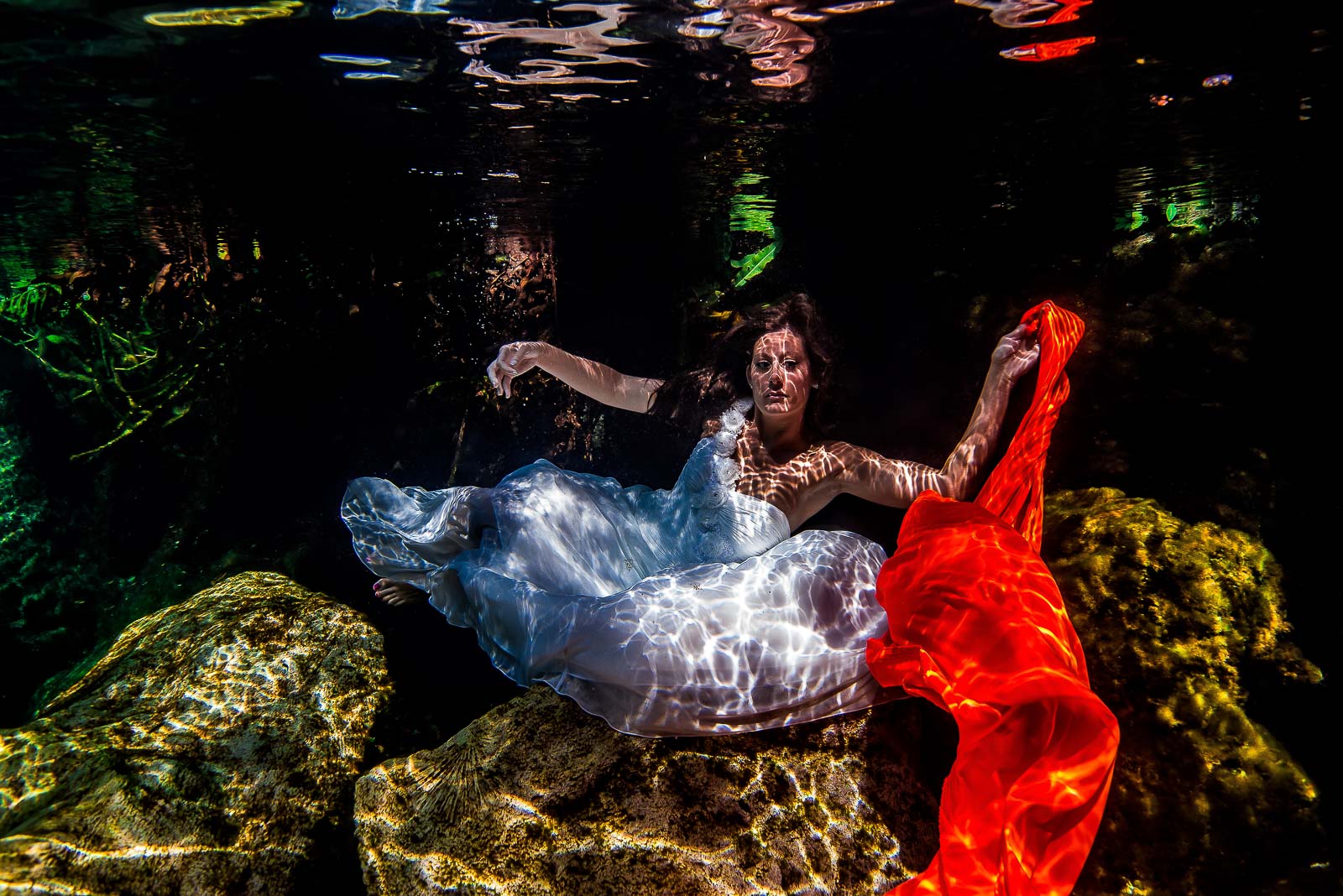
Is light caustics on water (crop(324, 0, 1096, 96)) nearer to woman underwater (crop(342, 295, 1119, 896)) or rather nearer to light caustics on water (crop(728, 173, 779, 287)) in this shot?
woman underwater (crop(342, 295, 1119, 896))

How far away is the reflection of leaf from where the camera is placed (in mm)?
8016

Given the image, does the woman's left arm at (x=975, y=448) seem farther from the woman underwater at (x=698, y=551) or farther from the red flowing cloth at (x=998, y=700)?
the red flowing cloth at (x=998, y=700)

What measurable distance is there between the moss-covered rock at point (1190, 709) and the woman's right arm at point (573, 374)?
379 cm

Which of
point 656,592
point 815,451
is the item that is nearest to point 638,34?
point 815,451

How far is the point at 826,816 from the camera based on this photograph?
285 centimetres

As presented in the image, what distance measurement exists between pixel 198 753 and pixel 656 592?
314 cm

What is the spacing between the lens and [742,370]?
16.3ft

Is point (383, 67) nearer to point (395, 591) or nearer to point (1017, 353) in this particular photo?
point (395, 591)

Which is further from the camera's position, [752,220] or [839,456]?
[752,220]

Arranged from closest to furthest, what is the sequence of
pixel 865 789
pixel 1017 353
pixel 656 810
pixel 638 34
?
pixel 656 810 < pixel 865 789 < pixel 1017 353 < pixel 638 34

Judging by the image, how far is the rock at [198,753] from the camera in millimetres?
2799

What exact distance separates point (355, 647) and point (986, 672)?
465cm

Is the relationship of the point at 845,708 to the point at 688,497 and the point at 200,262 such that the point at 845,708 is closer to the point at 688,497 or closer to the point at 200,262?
the point at 688,497

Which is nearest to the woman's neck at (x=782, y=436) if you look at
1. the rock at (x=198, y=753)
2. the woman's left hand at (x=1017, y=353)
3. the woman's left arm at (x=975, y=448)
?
the woman's left arm at (x=975, y=448)
